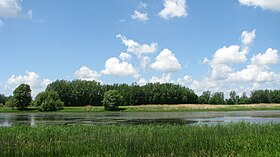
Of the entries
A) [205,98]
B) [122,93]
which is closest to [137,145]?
→ [122,93]

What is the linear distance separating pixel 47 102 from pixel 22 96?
31.5 feet

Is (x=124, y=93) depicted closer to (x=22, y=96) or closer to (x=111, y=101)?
(x=111, y=101)

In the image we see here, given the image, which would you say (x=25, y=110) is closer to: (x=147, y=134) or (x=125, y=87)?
(x=125, y=87)

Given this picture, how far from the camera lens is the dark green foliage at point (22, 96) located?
121 meters

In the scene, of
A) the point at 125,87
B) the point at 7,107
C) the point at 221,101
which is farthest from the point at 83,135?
the point at 221,101

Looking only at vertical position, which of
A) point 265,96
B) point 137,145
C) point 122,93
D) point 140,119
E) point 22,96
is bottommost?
point 140,119

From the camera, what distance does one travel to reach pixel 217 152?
18922 millimetres

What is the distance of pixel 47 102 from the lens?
387 ft

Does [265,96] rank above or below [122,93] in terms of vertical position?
below

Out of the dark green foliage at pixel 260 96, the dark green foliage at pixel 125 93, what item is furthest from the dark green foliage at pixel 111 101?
the dark green foliage at pixel 260 96

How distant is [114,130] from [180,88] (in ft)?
415

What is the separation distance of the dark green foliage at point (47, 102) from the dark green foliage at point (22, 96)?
8.29ft

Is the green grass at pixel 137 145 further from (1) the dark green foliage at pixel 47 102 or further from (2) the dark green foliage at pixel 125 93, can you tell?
(2) the dark green foliage at pixel 125 93

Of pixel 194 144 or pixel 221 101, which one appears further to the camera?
pixel 221 101
